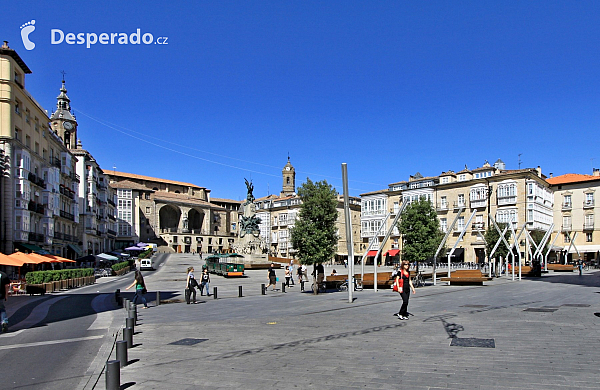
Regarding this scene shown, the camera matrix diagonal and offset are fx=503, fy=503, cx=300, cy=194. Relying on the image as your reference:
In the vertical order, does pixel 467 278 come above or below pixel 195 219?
below

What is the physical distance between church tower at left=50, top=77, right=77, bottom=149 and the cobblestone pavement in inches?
2832

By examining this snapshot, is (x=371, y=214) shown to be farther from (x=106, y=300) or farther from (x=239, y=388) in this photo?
(x=239, y=388)

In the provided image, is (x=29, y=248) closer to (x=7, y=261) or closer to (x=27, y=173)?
(x=27, y=173)

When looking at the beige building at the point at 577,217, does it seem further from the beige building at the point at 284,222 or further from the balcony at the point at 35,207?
the balcony at the point at 35,207

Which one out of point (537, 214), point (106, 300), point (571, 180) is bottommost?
point (106, 300)

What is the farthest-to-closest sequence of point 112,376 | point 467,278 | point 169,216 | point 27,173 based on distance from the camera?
point 169,216 < point 27,173 < point 467,278 < point 112,376

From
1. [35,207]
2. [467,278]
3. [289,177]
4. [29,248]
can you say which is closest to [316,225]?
[467,278]

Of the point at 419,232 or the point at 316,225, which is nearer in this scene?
the point at 316,225

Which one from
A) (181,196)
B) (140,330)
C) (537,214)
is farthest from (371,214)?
(140,330)

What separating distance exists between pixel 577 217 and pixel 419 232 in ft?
155

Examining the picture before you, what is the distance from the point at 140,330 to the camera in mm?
14180

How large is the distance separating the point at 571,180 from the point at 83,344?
77770mm

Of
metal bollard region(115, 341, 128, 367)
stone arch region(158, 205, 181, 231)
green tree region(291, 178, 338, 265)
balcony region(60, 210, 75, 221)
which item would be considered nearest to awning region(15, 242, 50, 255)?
balcony region(60, 210, 75, 221)

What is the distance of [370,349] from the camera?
10539 mm
